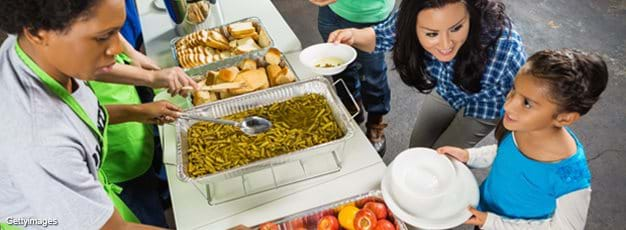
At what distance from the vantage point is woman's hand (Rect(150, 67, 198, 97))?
53.6 inches

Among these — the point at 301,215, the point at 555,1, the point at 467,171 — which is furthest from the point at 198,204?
the point at 555,1

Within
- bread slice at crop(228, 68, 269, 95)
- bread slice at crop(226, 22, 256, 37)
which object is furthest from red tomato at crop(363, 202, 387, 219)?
bread slice at crop(226, 22, 256, 37)

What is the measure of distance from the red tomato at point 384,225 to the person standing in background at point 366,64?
100cm

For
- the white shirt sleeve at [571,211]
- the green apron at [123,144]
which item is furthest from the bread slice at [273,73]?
the white shirt sleeve at [571,211]

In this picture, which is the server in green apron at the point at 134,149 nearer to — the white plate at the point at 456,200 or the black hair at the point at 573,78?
the white plate at the point at 456,200

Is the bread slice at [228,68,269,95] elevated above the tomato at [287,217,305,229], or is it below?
above

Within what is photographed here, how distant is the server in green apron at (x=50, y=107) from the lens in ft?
2.19

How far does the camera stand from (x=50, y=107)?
2.44ft

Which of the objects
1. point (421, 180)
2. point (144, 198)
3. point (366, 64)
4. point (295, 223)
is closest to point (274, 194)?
point (295, 223)

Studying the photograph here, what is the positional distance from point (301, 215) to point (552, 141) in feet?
2.13

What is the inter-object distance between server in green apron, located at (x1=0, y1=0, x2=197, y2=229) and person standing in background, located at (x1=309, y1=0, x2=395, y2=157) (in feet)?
3.59

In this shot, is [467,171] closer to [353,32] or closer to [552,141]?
[552,141]

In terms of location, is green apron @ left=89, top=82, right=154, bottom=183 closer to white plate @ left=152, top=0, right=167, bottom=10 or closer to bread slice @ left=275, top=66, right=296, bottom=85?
bread slice @ left=275, top=66, right=296, bottom=85

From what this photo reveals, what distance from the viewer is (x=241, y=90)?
139 centimetres
